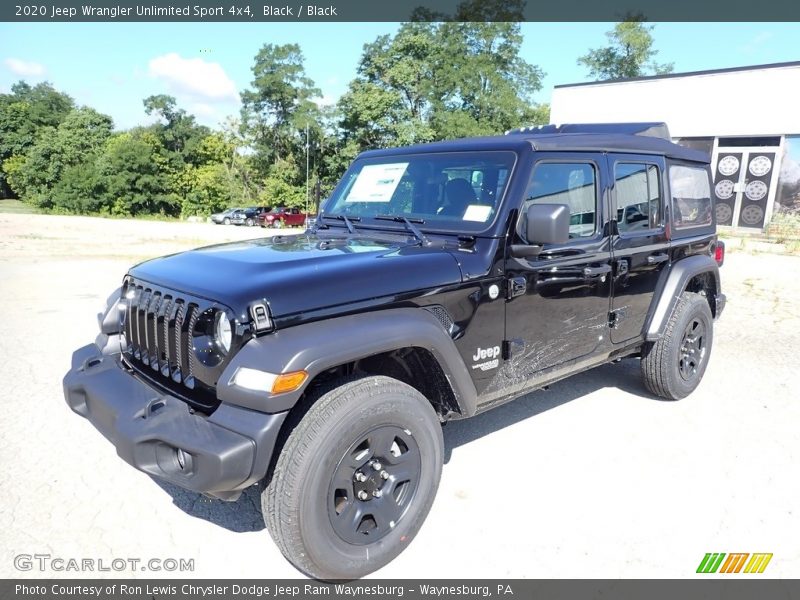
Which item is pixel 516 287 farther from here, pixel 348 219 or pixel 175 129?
pixel 175 129

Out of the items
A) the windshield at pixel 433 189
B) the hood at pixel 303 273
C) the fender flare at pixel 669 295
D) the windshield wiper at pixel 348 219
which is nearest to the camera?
the hood at pixel 303 273

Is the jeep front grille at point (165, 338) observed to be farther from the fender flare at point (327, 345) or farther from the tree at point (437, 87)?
the tree at point (437, 87)

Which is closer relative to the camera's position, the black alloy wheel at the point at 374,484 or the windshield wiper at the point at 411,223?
the black alloy wheel at the point at 374,484

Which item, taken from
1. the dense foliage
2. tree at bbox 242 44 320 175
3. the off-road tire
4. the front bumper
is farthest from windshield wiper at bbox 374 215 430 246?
tree at bbox 242 44 320 175

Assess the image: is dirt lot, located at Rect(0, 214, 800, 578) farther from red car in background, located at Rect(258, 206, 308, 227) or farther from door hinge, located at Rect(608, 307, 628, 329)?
red car in background, located at Rect(258, 206, 308, 227)

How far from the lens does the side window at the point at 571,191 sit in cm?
332

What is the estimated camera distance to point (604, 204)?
12.4 feet

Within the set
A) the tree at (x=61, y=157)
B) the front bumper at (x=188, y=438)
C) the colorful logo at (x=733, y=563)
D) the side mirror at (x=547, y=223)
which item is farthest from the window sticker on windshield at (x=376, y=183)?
the tree at (x=61, y=157)

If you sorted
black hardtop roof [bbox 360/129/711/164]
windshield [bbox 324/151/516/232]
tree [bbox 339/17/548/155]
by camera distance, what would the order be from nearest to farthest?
1. windshield [bbox 324/151/516/232]
2. black hardtop roof [bbox 360/129/711/164]
3. tree [bbox 339/17/548/155]

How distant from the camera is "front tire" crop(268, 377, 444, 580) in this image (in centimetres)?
235

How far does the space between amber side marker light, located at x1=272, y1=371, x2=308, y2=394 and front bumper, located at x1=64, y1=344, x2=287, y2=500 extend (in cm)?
12

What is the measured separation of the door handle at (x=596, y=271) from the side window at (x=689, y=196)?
1149 mm

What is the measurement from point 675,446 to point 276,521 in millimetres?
2827

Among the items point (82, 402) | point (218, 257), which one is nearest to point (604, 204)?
point (218, 257)
